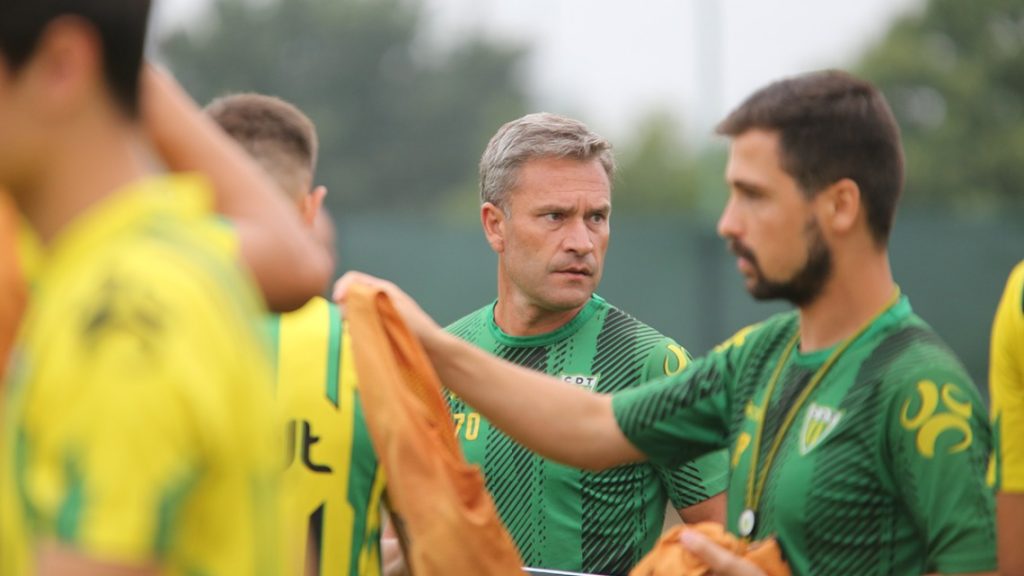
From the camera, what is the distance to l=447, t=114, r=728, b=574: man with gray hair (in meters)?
4.47

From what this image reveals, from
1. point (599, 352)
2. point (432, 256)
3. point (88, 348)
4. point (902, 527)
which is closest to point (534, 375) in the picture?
point (902, 527)

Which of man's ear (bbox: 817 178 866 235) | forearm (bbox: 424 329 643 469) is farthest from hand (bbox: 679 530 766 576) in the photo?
man's ear (bbox: 817 178 866 235)

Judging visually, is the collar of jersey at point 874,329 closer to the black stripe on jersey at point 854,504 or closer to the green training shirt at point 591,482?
the black stripe on jersey at point 854,504

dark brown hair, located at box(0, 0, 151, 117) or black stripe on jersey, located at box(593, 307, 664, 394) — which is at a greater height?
dark brown hair, located at box(0, 0, 151, 117)

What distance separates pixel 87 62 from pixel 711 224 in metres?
17.7

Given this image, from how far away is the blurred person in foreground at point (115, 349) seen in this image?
5.55 ft

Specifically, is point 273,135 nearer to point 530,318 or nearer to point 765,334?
point 530,318

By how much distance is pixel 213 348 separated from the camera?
1.78m

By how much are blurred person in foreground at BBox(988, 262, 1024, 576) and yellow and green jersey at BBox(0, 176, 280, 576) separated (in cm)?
311

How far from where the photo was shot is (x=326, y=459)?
3824 mm

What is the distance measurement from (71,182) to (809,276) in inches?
69.5

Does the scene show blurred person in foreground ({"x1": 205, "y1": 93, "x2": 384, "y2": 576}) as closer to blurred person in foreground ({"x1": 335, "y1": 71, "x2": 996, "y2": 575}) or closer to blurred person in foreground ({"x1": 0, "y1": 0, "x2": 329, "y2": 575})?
blurred person in foreground ({"x1": 335, "y1": 71, "x2": 996, "y2": 575})

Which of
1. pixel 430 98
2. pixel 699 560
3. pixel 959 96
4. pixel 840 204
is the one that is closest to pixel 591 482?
pixel 699 560

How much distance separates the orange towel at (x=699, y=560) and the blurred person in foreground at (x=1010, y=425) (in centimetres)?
163
